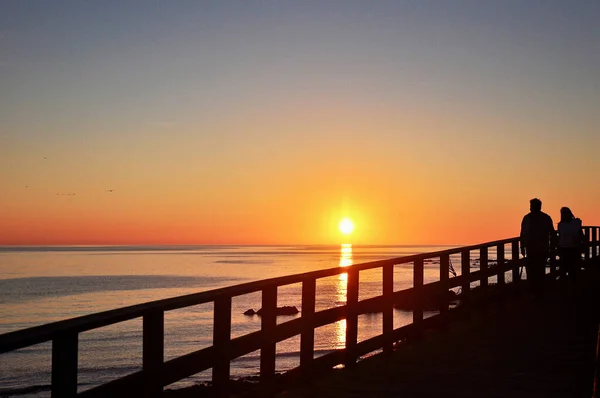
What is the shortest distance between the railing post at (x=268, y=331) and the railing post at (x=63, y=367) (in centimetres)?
301

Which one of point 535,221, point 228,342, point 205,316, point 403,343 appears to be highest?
point 535,221

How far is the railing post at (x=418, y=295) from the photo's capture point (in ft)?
38.4

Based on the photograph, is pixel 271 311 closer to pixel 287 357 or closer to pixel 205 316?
pixel 287 357

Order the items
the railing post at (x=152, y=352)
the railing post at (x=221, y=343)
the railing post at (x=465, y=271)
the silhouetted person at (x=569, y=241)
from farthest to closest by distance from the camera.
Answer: the silhouetted person at (x=569, y=241) < the railing post at (x=465, y=271) < the railing post at (x=221, y=343) < the railing post at (x=152, y=352)

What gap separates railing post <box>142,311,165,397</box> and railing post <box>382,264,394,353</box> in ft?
17.2

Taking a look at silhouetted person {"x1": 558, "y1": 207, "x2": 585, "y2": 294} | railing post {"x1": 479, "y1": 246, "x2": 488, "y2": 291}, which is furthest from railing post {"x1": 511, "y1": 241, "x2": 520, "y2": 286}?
railing post {"x1": 479, "y1": 246, "x2": 488, "y2": 291}

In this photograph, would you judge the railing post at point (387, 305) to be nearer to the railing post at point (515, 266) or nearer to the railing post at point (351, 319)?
the railing post at point (351, 319)

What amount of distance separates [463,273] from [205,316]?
54.9 metres

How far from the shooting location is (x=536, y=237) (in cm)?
1666

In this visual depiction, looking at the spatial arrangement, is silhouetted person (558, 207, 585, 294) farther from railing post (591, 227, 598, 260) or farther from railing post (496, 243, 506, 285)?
railing post (591, 227, 598, 260)

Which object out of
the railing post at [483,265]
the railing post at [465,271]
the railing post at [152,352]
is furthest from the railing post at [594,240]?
the railing post at [152,352]

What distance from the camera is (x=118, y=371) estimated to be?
3562cm

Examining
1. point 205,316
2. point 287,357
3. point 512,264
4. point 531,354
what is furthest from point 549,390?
point 205,316

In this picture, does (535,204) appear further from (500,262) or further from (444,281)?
(444,281)
